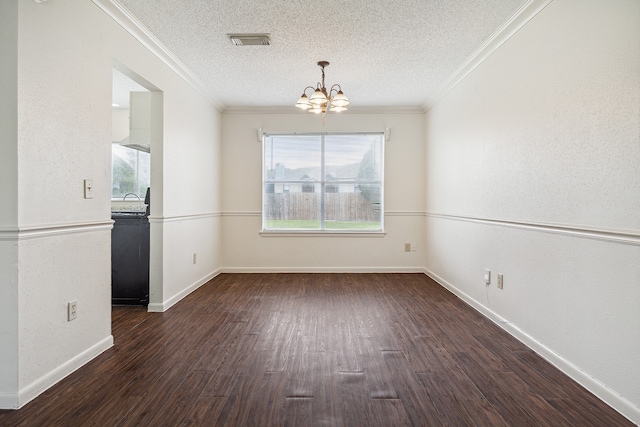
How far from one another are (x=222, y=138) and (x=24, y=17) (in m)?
3.53

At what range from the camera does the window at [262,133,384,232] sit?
5.45 metres

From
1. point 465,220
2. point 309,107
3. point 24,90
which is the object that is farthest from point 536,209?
point 24,90

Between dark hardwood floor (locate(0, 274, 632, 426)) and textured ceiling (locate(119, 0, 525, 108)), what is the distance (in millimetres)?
2494

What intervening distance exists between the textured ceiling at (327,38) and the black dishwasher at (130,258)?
5.67 feet

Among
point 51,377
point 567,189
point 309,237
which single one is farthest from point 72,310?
point 309,237

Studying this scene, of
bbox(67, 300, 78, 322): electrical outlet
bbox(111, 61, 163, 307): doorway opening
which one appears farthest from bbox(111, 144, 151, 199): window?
bbox(67, 300, 78, 322): electrical outlet

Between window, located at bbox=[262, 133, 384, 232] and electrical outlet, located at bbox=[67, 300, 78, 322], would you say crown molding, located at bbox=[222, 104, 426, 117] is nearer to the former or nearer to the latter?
window, located at bbox=[262, 133, 384, 232]

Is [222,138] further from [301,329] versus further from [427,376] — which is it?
[427,376]

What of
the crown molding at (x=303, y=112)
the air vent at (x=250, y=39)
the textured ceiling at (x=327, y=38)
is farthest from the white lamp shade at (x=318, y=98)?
the crown molding at (x=303, y=112)

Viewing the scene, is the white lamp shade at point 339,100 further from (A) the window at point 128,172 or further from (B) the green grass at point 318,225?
(A) the window at point 128,172

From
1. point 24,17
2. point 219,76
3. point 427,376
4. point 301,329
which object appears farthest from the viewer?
point 219,76

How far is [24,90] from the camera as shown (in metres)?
1.86

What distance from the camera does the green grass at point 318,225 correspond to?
5.46m

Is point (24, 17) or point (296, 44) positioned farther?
point (296, 44)
